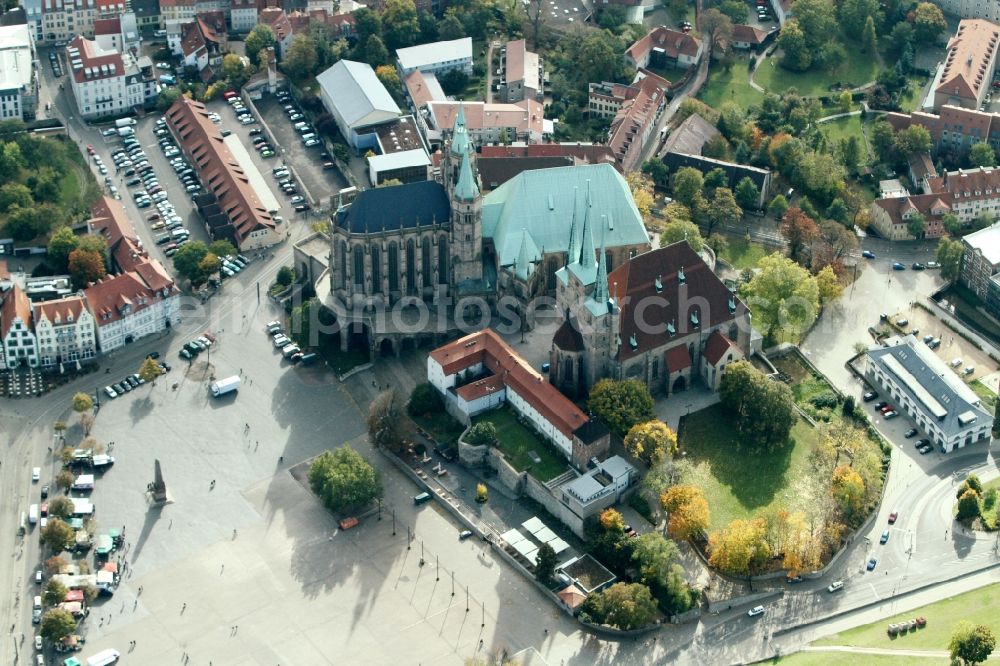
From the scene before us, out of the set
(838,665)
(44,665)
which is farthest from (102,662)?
(838,665)

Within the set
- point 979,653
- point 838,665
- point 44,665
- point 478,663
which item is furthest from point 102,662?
point 979,653

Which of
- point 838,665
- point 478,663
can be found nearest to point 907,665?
point 838,665

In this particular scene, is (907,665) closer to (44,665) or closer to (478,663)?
(478,663)

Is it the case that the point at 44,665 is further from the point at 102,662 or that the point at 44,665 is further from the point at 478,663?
the point at 478,663

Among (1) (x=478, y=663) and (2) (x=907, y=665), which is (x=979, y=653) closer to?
(2) (x=907, y=665)
